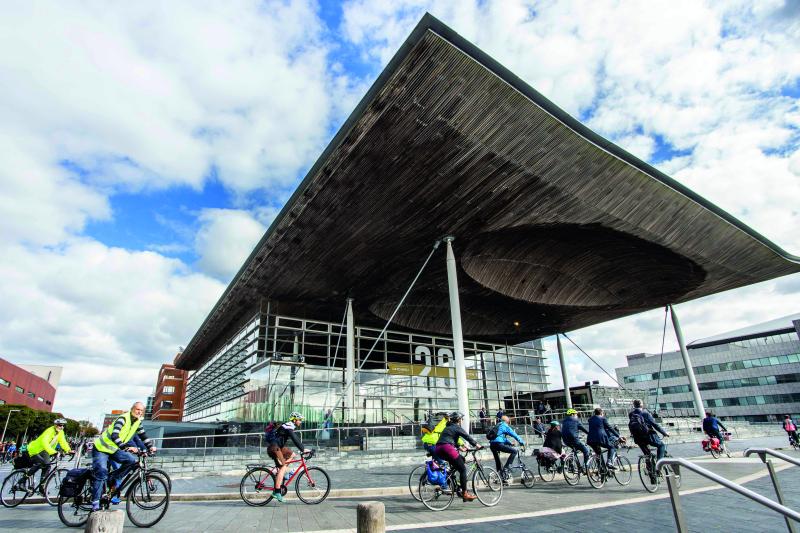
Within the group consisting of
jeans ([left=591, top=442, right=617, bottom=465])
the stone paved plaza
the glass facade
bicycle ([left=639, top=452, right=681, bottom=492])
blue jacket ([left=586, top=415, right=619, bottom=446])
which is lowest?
the stone paved plaza

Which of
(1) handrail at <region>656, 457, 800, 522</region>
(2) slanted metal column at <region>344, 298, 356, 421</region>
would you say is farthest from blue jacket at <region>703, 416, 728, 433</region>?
(2) slanted metal column at <region>344, 298, 356, 421</region>

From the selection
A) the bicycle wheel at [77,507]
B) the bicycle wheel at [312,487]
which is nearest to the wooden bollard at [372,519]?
the bicycle wheel at [312,487]

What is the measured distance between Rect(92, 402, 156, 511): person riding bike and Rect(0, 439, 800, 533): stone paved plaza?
846 millimetres

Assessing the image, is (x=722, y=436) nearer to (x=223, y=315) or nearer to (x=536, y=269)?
(x=536, y=269)

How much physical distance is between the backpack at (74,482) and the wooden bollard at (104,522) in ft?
13.9

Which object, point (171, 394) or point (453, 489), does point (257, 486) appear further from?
point (171, 394)

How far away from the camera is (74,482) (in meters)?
7.05

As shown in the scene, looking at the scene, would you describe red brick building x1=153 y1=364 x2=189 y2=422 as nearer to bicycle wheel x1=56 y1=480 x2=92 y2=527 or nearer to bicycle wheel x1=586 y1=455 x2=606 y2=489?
bicycle wheel x1=56 y1=480 x2=92 y2=527

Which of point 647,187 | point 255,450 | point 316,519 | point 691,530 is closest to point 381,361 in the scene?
point 255,450

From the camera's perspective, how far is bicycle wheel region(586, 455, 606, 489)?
9.45 meters

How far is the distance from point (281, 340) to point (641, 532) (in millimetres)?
25221

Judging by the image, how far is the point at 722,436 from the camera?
1581 cm

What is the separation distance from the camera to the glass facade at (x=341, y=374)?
27.1 metres

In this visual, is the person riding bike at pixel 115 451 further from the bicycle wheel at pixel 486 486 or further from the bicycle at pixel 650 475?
the bicycle at pixel 650 475
